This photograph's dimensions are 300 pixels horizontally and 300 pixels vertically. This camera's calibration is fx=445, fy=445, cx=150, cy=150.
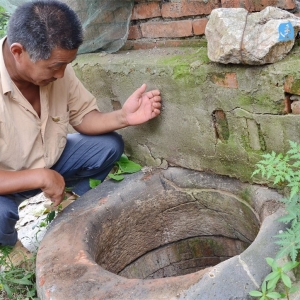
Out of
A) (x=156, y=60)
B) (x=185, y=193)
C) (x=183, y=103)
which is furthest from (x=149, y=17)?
(x=185, y=193)

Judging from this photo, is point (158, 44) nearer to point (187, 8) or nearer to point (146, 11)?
point (146, 11)

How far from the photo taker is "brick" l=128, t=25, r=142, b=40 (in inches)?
101

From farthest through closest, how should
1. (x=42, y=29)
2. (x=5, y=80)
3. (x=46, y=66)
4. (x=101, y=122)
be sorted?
(x=101, y=122)
(x=5, y=80)
(x=46, y=66)
(x=42, y=29)

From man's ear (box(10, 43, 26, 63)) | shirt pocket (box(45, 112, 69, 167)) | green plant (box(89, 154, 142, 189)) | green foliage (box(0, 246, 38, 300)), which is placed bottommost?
green foliage (box(0, 246, 38, 300))

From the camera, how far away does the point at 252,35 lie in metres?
1.88

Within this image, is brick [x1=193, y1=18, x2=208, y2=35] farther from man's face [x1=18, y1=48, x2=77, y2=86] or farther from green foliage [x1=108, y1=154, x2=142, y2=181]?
green foliage [x1=108, y1=154, x2=142, y2=181]

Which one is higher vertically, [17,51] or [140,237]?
[17,51]

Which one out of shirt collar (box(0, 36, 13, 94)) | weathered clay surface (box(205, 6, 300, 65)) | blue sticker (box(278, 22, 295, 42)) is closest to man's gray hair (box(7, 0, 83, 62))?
shirt collar (box(0, 36, 13, 94))

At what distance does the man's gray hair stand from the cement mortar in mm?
481

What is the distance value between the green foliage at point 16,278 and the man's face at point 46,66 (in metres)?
1.04

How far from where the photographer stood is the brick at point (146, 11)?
7.91 ft

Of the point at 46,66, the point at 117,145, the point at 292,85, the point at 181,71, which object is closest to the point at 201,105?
the point at 181,71

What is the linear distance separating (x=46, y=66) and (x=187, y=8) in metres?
0.77

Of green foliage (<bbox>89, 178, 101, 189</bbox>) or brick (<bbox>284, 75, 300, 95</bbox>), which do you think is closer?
brick (<bbox>284, 75, 300, 95</bbox>)
